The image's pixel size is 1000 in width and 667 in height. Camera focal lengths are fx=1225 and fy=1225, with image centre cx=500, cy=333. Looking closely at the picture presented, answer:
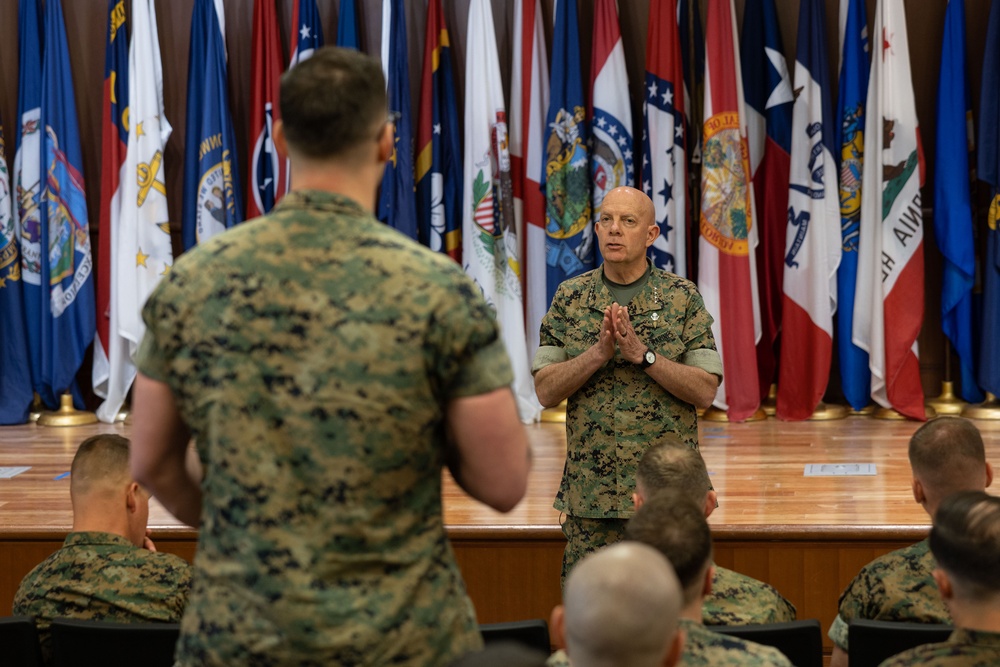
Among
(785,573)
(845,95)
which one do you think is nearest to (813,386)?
(845,95)

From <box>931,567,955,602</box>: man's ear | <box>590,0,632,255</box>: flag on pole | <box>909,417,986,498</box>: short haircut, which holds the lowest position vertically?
<box>931,567,955,602</box>: man's ear

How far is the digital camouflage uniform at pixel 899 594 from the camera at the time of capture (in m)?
2.56

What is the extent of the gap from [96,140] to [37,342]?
129cm

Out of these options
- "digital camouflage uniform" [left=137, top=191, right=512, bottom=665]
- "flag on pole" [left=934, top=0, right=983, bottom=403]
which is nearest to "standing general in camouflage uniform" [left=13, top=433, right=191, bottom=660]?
"digital camouflage uniform" [left=137, top=191, right=512, bottom=665]

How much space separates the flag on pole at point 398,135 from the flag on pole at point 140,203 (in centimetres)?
130

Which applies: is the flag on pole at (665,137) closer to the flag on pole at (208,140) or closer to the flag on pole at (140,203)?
the flag on pole at (208,140)

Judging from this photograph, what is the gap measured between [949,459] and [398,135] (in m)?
4.76

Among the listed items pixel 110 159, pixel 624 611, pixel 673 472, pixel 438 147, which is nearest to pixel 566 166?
pixel 438 147

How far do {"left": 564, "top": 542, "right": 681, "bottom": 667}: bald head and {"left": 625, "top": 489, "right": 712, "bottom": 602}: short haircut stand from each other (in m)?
0.44

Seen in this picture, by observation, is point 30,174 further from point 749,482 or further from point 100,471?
point 100,471

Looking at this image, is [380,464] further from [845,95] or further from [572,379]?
[845,95]

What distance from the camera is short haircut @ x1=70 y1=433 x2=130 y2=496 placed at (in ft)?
9.21

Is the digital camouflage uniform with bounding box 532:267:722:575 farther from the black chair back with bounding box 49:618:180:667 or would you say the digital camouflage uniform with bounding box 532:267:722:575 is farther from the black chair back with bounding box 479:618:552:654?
the black chair back with bounding box 49:618:180:667

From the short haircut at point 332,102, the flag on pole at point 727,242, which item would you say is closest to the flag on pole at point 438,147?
the flag on pole at point 727,242
